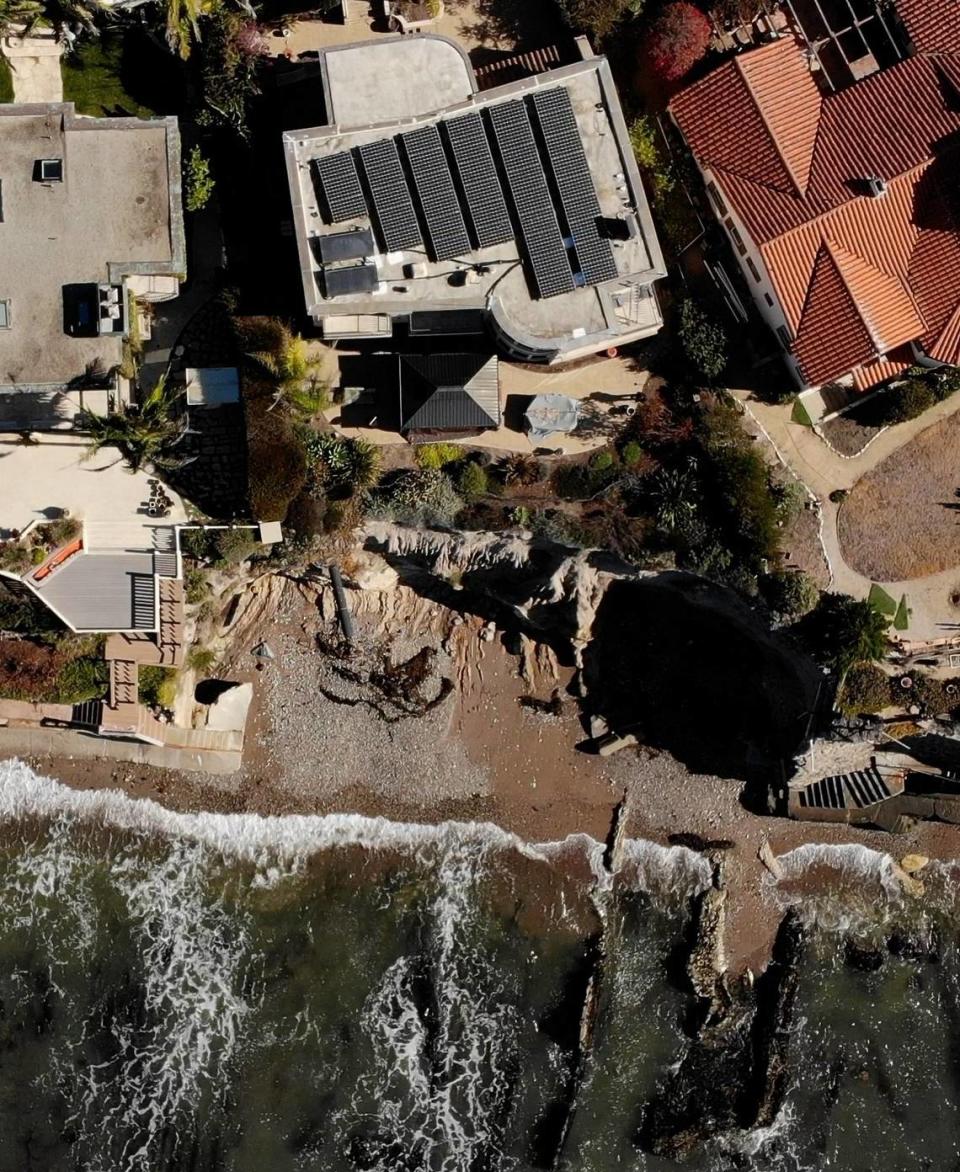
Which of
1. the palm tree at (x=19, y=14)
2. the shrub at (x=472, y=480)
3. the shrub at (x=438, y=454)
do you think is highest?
the palm tree at (x=19, y=14)

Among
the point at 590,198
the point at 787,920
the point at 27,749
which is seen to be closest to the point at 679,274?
the point at 590,198

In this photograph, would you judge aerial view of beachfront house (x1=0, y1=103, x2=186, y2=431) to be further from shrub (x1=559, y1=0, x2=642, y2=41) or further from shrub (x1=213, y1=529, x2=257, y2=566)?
shrub (x1=559, y1=0, x2=642, y2=41)

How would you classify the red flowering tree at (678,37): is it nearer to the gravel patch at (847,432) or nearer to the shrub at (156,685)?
the gravel patch at (847,432)

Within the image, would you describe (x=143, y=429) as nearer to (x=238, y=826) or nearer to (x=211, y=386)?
(x=211, y=386)

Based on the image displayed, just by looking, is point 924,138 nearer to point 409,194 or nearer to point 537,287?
point 537,287

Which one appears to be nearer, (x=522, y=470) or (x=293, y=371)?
(x=293, y=371)

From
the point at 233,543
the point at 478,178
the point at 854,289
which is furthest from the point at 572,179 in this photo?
the point at 233,543

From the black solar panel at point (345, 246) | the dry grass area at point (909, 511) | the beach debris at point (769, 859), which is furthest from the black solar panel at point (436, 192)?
the beach debris at point (769, 859)
